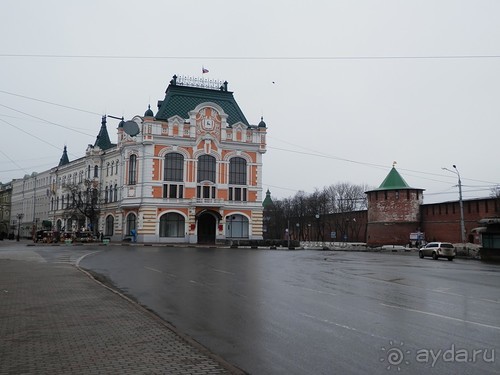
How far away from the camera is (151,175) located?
62188mm

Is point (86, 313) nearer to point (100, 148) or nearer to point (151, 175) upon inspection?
point (151, 175)

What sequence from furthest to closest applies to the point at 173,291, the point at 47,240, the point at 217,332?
the point at 47,240
the point at 173,291
the point at 217,332

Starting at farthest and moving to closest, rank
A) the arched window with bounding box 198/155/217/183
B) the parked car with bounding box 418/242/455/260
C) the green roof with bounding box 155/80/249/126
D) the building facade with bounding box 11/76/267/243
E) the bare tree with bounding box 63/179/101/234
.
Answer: the bare tree with bounding box 63/179/101/234
the green roof with bounding box 155/80/249/126
the arched window with bounding box 198/155/217/183
the building facade with bounding box 11/76/267/243
the parked car with bounding box 418/242/455/260

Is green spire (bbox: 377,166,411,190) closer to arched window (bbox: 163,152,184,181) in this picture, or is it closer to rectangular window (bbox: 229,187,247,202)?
rectangular window (bbox: 229,187,247,202)

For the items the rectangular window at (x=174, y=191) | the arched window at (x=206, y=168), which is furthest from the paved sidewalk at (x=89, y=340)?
the arched window at (x=206, y=168)

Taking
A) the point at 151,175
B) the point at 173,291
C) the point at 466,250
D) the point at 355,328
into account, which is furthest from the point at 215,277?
the point at 151,175

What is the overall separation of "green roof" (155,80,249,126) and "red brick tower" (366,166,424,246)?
22598mm

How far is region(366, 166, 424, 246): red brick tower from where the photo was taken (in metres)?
62.8

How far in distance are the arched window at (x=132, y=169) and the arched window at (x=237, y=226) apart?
46.7ft

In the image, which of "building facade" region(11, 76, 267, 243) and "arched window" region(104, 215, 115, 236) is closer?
"building facade" region(11, 76, 267, 243)

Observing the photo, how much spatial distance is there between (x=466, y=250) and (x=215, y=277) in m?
32.5

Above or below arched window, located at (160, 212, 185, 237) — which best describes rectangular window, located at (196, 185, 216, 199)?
above

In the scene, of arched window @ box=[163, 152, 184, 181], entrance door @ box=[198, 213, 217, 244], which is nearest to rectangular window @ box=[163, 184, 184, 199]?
arched window @ box=[163, 152, 184, 181]

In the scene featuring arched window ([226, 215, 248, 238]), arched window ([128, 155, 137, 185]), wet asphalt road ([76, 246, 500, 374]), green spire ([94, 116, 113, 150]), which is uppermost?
green spire ([94, 116, 113, 150])
